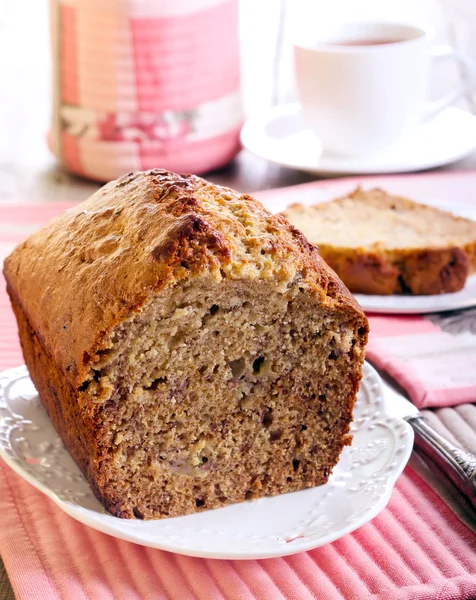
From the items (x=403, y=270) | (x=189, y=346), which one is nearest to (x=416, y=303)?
(x=403, y=270)

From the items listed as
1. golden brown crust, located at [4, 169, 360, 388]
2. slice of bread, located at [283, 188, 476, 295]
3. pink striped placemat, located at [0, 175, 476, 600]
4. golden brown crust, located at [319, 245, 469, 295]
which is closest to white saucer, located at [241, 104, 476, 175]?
slice of bread, located at [283, 188, 476, 295]

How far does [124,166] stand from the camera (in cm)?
329

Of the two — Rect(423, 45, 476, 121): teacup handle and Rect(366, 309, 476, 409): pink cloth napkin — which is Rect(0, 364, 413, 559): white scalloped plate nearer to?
Rect(366, 309, 476, 409): pink cloth napkin

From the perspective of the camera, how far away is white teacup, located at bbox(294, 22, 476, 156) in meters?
3.08

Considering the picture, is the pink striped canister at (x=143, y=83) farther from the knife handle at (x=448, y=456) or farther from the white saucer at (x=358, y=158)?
the knife handle at (x=448, y=456)

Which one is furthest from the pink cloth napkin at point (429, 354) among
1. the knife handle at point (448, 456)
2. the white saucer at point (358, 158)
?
the white saucer at point (358, 158)

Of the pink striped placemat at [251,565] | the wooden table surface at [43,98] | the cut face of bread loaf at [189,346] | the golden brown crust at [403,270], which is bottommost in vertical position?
the wooden table surface at [43,98]

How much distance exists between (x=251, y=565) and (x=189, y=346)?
412mm

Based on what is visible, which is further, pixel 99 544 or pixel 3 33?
pixel 3 33

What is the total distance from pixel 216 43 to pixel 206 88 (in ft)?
0.56

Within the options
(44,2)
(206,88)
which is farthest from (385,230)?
(44,2)

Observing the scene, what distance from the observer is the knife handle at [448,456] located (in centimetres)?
169

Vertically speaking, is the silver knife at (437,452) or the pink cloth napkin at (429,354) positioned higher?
the silver knife at (437,452)

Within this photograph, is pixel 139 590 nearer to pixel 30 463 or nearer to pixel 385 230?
pixel 30 463
